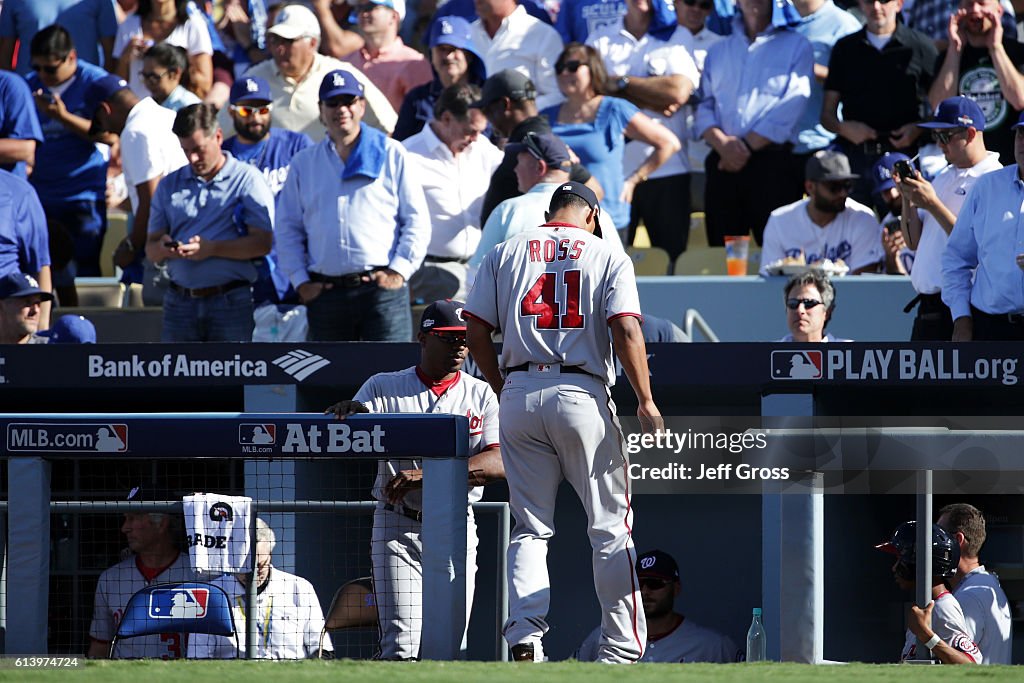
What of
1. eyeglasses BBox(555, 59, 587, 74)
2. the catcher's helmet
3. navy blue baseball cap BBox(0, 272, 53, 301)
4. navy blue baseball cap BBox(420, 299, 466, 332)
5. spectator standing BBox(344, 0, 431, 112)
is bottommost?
the catcher's helmet

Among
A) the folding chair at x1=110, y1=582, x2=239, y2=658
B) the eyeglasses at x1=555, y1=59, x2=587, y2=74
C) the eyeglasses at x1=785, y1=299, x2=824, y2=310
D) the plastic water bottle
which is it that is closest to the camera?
the folding chair at x1=110, y1=582, x2=239, y2=658

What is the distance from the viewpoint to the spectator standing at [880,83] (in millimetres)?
9398

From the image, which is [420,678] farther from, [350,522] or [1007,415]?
[1007,415]

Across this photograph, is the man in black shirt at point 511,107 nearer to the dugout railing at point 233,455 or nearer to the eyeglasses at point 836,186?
the eyeglasses at point 836,186

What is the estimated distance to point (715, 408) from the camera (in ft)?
25.1

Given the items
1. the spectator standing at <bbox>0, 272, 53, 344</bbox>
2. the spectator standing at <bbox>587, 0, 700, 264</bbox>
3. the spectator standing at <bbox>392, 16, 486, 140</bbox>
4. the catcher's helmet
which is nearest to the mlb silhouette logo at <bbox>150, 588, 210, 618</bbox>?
the spectator standing at <bbox>0, 272, 53, 344</bbox>

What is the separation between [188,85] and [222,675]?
7.00 meters

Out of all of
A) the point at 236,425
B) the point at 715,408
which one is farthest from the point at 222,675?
the point at 715,408

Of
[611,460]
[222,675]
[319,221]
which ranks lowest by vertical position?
[222,675]

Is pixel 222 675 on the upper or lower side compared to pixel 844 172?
lower

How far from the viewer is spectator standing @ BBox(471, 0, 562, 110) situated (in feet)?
33.3

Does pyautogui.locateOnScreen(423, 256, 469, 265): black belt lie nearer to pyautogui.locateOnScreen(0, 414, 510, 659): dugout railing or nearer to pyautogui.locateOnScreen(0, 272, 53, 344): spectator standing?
pyautogui.locateOnScreen(0, 272, 53, 344): spectator standing

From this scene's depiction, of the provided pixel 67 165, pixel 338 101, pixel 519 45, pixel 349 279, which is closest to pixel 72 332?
pixel 349 279

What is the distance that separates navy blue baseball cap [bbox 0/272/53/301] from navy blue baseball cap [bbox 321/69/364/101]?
71.2 inches
